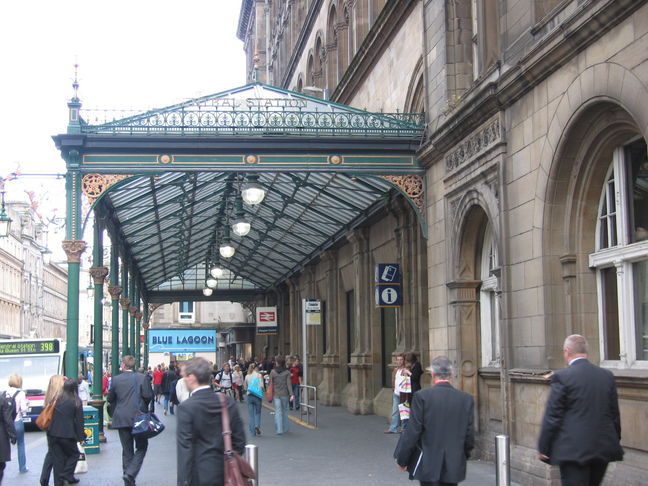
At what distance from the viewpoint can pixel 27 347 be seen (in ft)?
95.2

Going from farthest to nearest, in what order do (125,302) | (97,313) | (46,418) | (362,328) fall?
(125,302), (362,328), (97,313), (46,418)

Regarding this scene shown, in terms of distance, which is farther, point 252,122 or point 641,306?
point 252,122

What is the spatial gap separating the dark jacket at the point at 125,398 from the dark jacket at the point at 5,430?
1.28 meters

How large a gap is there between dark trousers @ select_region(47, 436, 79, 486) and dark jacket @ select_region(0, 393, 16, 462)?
52 cm

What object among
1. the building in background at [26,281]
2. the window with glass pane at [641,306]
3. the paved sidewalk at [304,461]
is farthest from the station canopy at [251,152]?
the building in background at [26,281]

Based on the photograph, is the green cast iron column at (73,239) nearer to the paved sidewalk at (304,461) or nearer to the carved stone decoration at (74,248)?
the carved stone decoration at (74,248)

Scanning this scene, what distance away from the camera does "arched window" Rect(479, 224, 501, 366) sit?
15.0 meters

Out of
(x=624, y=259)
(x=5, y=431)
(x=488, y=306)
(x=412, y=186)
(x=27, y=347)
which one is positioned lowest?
(x=5, y=431)

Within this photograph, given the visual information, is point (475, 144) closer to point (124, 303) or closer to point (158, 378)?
point (124, 303)

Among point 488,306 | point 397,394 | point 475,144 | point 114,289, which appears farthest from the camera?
point 114,289

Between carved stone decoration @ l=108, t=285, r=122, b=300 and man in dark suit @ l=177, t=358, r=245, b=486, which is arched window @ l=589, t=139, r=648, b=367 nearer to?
man in dark suit @ l=177, t=358, r=245, b=486

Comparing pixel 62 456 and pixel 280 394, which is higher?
pixel 280 394

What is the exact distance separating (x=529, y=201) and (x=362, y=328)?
1352 cm

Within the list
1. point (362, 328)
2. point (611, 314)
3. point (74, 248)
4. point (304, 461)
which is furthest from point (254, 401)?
point (611, 314)
